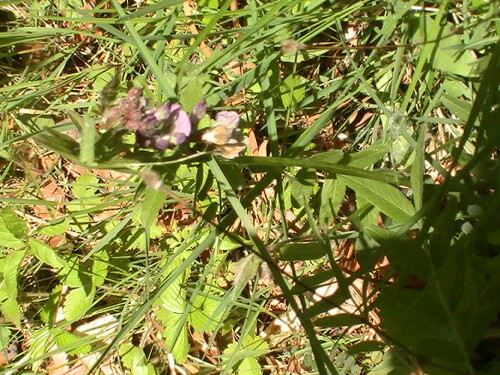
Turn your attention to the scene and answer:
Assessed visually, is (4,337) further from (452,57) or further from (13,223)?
(452,57)

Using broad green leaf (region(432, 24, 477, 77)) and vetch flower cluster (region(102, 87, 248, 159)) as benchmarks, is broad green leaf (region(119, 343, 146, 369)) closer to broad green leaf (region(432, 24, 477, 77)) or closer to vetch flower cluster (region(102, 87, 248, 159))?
vetch flower cluster (region(102, 87, 248, 159))

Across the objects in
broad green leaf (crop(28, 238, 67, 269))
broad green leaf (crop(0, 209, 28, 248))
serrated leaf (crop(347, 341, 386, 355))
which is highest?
broad green leaf (crop(0, 209, 28, 248))

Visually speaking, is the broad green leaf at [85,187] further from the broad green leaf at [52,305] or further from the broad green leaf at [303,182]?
the broad green leaf at [303,182]

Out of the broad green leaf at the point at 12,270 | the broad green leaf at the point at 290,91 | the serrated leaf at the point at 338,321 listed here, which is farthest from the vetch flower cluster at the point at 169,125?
the broad green leaf at the point at 12,270

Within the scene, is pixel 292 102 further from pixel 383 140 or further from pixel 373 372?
pixel 373 372

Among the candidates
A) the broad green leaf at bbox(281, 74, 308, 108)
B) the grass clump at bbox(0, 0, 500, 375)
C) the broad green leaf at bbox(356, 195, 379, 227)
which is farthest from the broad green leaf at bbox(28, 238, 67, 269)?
the broad green leaf at bbox(356, 195, 379, 227)

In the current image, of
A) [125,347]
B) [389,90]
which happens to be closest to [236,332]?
[125,347]

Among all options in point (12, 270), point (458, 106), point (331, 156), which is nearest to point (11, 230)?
point (12, 270)
